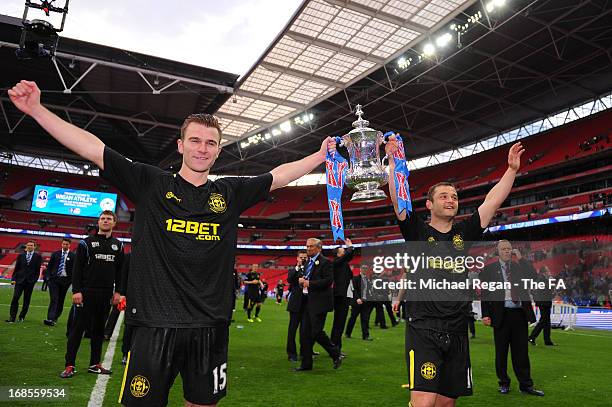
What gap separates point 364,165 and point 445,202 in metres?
1.19

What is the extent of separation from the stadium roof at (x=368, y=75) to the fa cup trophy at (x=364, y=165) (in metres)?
14.6

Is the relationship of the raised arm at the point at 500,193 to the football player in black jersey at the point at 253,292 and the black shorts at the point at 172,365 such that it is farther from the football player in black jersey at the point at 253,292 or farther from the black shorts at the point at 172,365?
the football player in black jersey at the point at 253,292

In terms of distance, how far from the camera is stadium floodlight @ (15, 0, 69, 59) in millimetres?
10328

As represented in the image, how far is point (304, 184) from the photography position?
5569 cm

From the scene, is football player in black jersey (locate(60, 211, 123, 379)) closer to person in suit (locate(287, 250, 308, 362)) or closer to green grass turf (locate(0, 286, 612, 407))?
green grass turf (locate(0, 286, 612, 407))

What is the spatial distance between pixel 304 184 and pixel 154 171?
53295mm

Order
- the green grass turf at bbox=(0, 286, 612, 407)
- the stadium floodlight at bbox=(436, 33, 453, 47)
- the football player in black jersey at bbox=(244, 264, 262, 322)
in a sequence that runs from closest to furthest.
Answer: the green grass turf at bbox=(0, 286, 612, 407) → the football player in black jersey at bbox=(244, 264, 262, 322) → the stadium floodlight at bbox=(436, 33, 453, 47)

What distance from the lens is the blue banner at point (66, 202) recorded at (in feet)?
132

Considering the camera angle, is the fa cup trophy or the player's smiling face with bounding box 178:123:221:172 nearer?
the player's smiling face with bounding box 178:123:221:172

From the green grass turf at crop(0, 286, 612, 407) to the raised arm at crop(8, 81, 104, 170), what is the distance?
3213mm

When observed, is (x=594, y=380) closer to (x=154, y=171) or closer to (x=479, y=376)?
(x=479, y=376)

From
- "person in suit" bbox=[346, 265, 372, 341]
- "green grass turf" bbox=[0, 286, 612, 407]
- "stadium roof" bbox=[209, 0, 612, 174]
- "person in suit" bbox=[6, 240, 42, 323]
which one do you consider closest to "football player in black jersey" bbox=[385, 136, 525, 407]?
"green grass turf" bbox=[0, 286, 612, 407]

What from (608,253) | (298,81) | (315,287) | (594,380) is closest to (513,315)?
(594,380)

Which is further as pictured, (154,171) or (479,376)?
(479,376)
